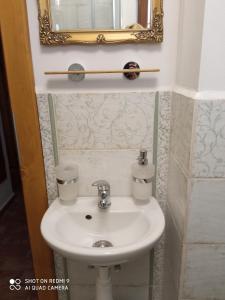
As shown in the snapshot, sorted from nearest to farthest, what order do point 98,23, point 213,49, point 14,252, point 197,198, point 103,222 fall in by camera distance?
point 213,49 → point 197,198 → point 98,23 → point 103,222 → point 14,252

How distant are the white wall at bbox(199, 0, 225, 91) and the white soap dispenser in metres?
0.36

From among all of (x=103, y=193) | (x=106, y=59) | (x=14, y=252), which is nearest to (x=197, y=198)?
(x=103, y=193)

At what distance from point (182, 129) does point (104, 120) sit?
0.32 meters

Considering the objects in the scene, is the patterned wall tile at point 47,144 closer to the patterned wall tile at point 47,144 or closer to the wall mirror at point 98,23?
the patterned wall tile at point 47,144

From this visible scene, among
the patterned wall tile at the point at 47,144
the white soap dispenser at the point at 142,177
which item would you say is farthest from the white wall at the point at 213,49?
the patterned wall tile at the point at 47,144

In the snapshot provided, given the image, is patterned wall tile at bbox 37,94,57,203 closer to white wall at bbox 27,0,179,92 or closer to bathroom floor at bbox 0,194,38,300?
white wall at bbox 27,0,179,92

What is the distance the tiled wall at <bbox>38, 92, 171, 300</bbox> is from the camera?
97 cm

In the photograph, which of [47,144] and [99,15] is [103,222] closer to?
[47,144]

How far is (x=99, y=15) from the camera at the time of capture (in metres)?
0.91

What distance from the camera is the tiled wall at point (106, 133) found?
0.97 m

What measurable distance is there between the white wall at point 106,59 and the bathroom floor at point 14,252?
1356 mm

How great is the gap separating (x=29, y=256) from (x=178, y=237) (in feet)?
4.54

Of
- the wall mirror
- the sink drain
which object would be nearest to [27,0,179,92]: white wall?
the wall mirror

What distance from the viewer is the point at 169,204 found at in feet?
3.47
